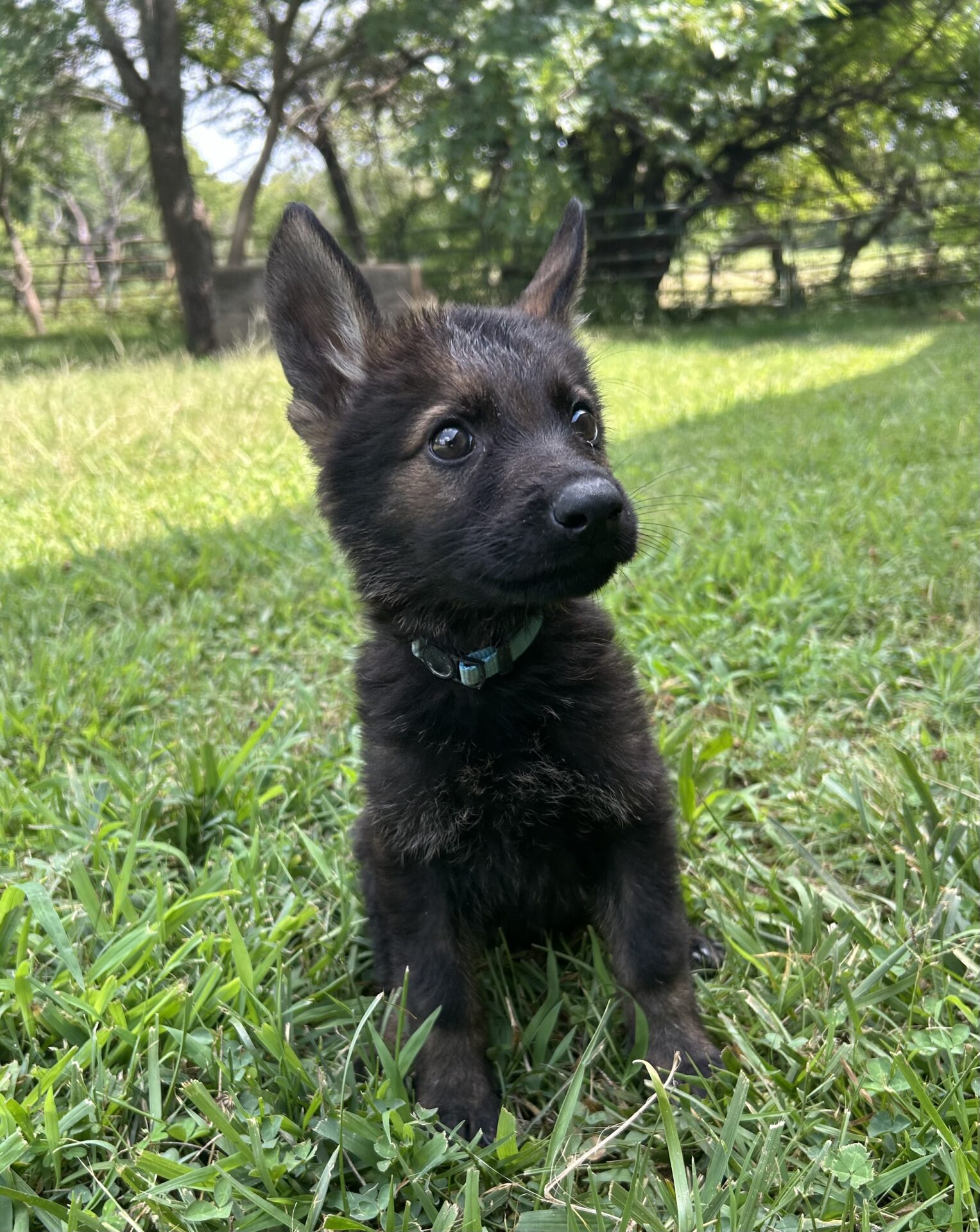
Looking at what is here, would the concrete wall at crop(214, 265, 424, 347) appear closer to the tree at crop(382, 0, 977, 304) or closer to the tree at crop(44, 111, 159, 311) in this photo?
the tree at crop(382, 0, 977, 304)

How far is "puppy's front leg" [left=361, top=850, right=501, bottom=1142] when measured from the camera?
5.49ft

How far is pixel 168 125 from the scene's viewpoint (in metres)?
13.2

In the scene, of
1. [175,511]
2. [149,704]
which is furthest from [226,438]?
[149,704]

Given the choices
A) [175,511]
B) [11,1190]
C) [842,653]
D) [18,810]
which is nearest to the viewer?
[11,1190]

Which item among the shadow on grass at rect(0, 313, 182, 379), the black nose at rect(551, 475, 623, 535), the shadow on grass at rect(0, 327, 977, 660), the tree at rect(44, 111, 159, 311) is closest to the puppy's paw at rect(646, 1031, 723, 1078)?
the black nose at rect(551, 475, 623, 535)

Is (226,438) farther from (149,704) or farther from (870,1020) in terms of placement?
(870,1020)

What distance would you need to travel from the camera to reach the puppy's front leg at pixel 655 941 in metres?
1.72

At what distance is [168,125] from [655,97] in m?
7.69

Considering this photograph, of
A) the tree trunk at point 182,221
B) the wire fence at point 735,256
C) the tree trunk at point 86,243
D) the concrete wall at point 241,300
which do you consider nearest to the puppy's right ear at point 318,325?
the concrete wall at point 241,300

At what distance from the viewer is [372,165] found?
21.8 metres

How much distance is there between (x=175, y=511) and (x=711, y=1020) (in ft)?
15.8

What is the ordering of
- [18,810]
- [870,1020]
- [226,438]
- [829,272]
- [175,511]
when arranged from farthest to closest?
[829,272] → [226,438] → [175,511] → [18,810] → [870,1020]

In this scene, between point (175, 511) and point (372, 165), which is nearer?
point (175, 511)

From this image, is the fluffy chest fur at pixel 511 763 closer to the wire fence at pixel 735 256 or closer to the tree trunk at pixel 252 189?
the wire fence at pixel 735 256
